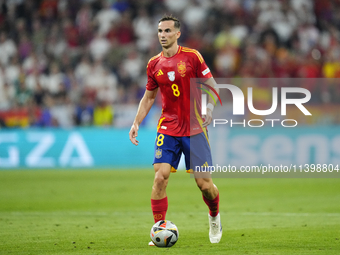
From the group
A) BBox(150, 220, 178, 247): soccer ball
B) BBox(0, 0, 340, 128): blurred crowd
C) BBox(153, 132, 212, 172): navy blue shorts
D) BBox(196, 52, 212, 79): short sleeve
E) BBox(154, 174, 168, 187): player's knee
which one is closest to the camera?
BBox(150, 220, 178, 247): soccer ball

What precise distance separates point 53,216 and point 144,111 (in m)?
2.92

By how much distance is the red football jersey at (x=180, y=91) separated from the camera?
19.5 ft

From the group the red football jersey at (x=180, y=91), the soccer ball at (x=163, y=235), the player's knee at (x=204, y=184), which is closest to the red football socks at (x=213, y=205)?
the player's knee at (x=204, y=184)

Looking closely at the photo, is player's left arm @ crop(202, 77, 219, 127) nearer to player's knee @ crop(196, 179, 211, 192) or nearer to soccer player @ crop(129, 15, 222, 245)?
Answer: soccer player @ crop(129, 15, 222, 245)

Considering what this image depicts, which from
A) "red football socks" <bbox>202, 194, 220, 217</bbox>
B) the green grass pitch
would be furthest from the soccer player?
the green grass pitch

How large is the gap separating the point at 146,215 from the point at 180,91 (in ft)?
10.0

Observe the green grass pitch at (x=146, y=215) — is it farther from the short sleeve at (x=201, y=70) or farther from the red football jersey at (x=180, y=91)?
the short sleeve at (x=201, y=70)

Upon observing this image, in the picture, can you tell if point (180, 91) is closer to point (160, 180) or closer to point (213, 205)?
point (160, 180)

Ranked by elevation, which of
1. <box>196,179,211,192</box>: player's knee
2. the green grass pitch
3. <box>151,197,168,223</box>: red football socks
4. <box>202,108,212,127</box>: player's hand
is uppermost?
<box>202,108,212,127</box>: player's hand

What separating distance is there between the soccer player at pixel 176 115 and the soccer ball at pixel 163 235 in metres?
0.17

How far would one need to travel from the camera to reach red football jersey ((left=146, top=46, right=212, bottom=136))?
234 inches

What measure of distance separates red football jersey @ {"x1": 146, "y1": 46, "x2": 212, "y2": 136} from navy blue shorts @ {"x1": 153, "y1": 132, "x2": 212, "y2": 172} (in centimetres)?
7

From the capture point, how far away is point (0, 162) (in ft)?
51.0

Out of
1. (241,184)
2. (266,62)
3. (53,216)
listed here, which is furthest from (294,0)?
(53,216)
